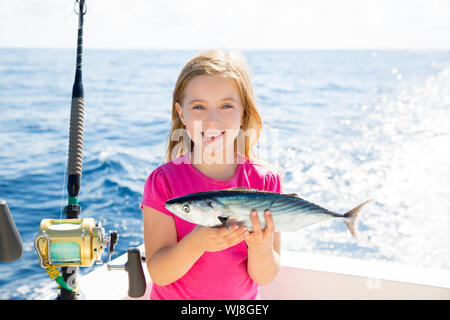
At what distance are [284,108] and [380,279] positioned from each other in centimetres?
1216

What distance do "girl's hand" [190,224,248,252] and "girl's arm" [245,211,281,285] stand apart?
3 cm

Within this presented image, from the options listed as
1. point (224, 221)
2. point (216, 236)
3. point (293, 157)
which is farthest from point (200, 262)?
point (293, 157)

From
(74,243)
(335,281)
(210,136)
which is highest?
(210,136)

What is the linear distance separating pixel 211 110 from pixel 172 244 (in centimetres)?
46

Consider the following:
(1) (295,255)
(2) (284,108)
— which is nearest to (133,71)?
(2) (284,108)

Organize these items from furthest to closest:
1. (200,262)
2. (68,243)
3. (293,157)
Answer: (293,157) < (200,262) < (68,243)

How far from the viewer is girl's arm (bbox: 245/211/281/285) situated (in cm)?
113

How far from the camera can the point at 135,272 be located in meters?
1.38

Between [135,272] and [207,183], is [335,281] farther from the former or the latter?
[135,272]

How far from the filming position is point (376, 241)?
6.17 meters

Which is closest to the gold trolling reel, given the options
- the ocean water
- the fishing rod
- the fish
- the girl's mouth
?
the fishing rod

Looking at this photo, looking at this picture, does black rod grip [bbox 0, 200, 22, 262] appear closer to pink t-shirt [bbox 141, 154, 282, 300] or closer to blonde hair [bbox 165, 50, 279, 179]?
pink t-shirt [bbox 141, 154, 282, 300]

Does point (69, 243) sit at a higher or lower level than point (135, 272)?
higher
